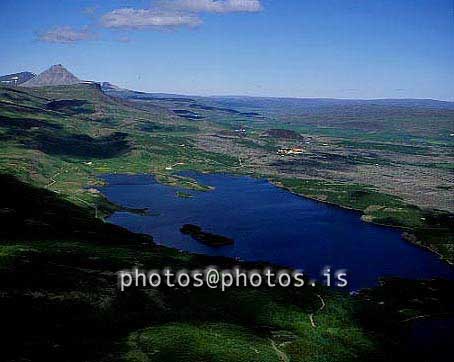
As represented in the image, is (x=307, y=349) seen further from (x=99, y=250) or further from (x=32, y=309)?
(x=99, y=250)

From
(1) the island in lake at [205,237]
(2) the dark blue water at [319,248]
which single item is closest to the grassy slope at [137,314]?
(2) the dark blue water at [319,248]

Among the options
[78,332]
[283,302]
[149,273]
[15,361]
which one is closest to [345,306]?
[283,302]

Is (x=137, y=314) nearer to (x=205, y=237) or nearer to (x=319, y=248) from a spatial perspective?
(x=205, y=237)

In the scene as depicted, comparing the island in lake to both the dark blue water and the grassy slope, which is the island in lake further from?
the grassy slope

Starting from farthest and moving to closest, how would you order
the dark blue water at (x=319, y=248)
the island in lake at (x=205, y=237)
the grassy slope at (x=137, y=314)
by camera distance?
the island in lake at (x=205, y=237)
the dark blue water at (x=319, y=248)
the grassy slope at (x=137, y=314)

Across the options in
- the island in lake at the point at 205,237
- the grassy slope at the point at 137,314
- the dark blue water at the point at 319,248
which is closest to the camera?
the grassy slope at the point at 137,314

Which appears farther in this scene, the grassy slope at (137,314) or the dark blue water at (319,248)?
the dark blue water at (319,248)

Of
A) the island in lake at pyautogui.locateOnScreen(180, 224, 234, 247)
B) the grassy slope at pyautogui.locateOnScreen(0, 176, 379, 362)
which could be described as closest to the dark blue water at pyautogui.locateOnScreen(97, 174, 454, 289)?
the island in lake at pyautogui.locateOnScreen(180, 224, 234, 247)

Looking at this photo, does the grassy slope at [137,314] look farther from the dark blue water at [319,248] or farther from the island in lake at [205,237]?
the island in lake at [205,237]

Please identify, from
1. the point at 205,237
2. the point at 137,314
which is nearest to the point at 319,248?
the point at 205,237

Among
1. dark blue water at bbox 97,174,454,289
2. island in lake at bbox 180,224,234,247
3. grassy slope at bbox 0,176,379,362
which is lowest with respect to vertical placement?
dark blue water at bbox 97,174,454,289

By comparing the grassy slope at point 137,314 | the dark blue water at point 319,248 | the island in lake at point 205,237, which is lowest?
the dark blue water at point 319,248
